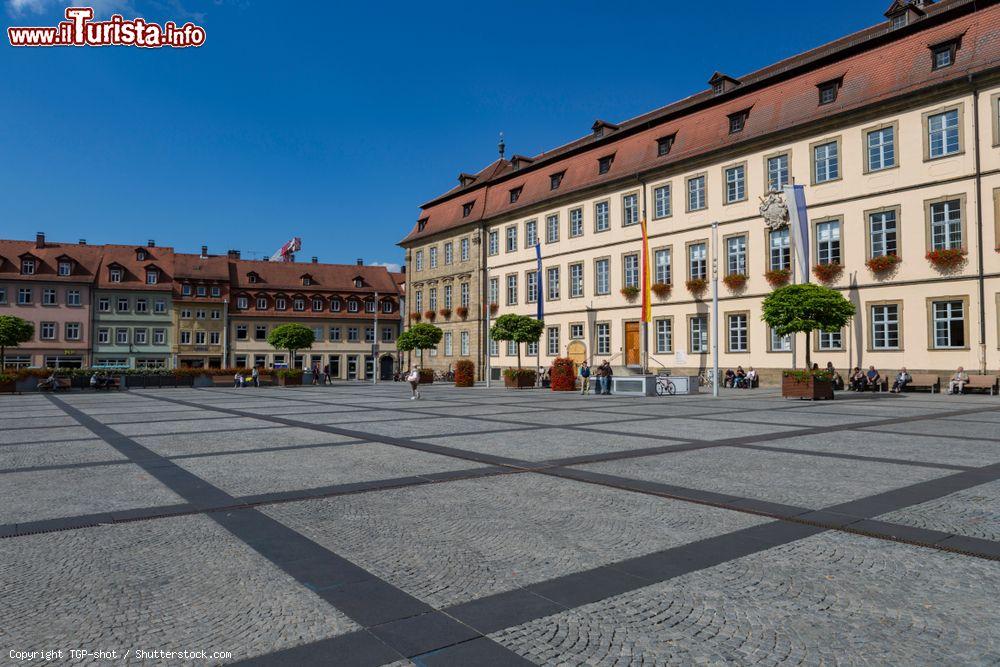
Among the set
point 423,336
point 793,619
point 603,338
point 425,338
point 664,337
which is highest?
point 423,336

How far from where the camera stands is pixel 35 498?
719 centimetres

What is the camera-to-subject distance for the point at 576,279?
143 feet

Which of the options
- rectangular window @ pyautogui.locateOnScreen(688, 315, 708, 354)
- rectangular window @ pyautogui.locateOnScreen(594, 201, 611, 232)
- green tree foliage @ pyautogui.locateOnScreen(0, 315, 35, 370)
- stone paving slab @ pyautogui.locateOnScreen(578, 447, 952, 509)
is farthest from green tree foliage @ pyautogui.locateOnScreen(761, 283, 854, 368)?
green tree foliage @ pyautogui.locateOnScreen(0, 315, 35, 370)

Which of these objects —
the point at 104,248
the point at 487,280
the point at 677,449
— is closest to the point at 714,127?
the point at 487,280

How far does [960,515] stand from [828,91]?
2912 centimetres

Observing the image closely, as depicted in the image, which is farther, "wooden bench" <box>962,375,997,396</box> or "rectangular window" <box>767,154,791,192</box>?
"rectangular window" <box>767,154,791,192</box>

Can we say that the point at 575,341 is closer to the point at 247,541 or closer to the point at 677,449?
the point at 677,449

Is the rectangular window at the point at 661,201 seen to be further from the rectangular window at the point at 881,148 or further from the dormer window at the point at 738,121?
the rectangular window at the point at 881,148

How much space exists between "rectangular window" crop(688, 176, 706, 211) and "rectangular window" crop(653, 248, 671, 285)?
2778mm

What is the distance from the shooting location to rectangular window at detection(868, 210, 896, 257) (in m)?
28.2

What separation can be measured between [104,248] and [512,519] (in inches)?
2861

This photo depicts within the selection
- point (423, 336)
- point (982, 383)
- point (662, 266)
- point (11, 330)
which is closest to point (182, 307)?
point (11, 330)

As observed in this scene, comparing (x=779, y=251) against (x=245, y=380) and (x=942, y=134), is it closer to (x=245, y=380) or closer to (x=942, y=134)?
(x=942, y=134)

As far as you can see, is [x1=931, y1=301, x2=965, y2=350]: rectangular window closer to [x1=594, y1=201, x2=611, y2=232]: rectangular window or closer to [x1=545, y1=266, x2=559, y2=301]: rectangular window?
[x1=594, y1=201, x2=611, y2=232]: rectangular window
